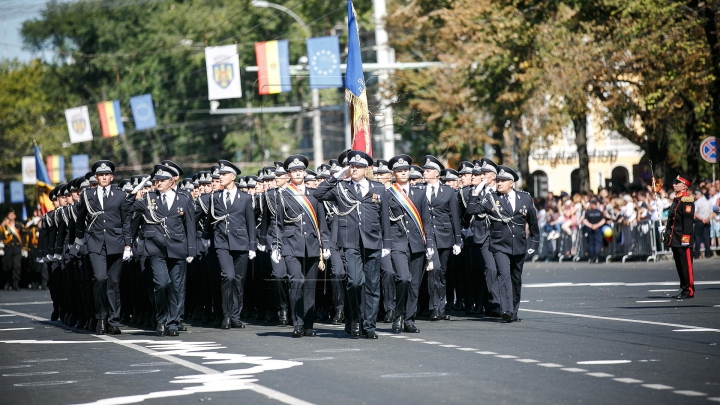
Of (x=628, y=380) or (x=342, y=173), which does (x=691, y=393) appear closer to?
(x=628, y=380)

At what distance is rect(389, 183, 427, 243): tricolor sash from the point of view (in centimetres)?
1521

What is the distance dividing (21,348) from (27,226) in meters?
21.5

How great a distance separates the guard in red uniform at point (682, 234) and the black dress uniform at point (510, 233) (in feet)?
9.32

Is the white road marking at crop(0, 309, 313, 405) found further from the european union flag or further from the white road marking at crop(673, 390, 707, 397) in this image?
the european union flag

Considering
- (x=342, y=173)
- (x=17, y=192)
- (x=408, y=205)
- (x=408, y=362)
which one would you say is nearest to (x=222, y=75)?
(x=408, y=205)

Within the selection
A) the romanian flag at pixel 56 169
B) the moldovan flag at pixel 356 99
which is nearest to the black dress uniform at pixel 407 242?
the moldovan flag at pixel 356 99

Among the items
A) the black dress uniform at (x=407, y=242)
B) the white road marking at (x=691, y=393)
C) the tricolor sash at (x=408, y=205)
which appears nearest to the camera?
the white road marking at (x=691, y=393)

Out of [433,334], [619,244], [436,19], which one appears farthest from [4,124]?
[433,334]

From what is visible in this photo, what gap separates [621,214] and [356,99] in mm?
14810

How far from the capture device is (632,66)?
109 ft

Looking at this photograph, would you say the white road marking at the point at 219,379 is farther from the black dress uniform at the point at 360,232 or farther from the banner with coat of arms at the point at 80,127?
the banner with coat of arms at the point at 80,127

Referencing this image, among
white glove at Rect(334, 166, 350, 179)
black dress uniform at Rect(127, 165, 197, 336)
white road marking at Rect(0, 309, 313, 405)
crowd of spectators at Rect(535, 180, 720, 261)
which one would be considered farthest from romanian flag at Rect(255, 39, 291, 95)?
white road marking at Rect(0, 309, 313, 405)

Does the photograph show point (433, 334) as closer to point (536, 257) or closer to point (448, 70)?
point (536, 257)

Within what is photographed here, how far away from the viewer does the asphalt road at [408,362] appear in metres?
9.65
